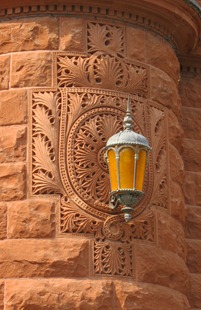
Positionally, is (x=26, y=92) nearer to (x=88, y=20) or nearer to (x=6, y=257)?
(x=88, y=20)

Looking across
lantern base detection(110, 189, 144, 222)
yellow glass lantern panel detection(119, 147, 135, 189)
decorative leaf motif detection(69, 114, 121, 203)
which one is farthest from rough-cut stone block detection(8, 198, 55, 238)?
yellow glass lantern panel detection(119, 147, 135, 189)

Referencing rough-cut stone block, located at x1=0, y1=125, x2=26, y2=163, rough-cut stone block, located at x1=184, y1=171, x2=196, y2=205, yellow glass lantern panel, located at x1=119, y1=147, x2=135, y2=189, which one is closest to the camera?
yellow glass lantern panel, located at x1=119, y1=147, x2=135, y2=189

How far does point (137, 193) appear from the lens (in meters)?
9.78

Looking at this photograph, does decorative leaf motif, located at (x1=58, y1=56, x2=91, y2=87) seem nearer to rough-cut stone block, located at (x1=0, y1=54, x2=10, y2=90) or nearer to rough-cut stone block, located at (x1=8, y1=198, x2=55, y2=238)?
rough-cut stone block, located at (x1=0, y1=54, x2=10, y2=90)

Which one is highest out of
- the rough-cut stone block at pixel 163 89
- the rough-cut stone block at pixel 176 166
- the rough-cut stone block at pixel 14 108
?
the rough-cut stone block at pixel 163 89

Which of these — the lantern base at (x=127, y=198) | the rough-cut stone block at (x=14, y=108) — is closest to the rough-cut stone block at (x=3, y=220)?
the rough-cut stone block at (x=14, y=108)

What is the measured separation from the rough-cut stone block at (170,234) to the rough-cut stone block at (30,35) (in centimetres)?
204

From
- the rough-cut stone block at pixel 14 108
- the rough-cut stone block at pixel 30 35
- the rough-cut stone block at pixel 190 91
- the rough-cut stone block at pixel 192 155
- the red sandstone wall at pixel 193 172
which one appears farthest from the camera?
the rough-cut stone block at pixel 190 91

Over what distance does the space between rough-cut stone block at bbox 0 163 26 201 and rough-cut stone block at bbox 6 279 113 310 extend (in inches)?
33.2

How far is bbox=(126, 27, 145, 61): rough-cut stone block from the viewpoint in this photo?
35.7 feet

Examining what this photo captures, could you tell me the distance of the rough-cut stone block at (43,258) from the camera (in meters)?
9.89

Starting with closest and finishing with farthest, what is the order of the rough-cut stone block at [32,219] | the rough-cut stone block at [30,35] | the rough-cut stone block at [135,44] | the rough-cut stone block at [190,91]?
the rough-cut stone block at [32,219] → the rough-cut stone block at [30,35] → the rough-cut stone block at [135,44] → the rough-cut stone block at [190,91]

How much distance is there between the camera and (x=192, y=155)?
39.0 feet

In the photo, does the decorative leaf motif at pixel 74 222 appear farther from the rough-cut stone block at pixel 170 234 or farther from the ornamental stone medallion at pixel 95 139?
the rough-cut stone block at pixel 170 234
